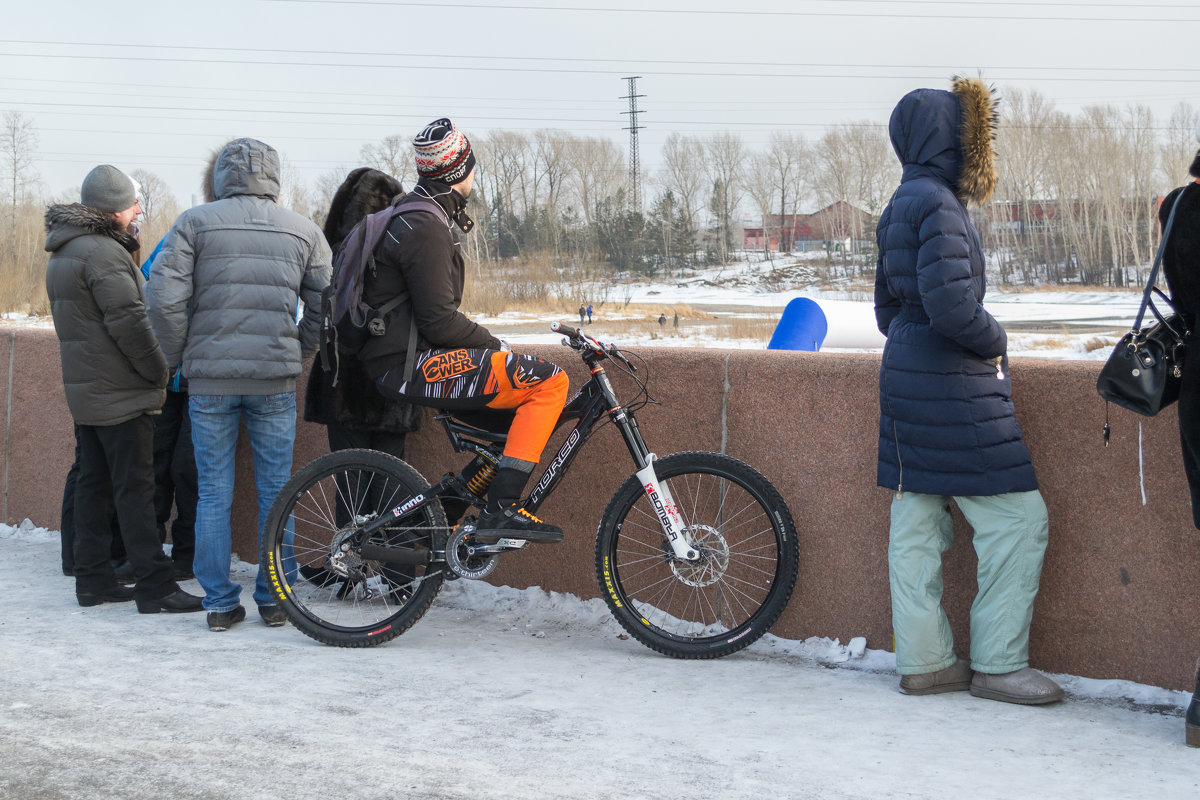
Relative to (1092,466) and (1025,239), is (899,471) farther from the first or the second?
(1025,239)

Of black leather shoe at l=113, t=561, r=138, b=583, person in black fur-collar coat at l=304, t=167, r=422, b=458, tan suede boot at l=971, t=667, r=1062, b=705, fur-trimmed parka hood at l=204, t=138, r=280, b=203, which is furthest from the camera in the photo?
black leather shoe at l=113, t=561, r=138, b=583

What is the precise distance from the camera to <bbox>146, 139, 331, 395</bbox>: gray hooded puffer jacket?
4.95 m

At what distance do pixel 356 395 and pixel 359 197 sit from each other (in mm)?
913

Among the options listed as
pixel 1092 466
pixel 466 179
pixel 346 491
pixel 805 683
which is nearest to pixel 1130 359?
pixel 1092 466

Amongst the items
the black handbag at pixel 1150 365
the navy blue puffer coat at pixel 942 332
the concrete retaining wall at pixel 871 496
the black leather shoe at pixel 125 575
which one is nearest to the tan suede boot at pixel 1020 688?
the concrete retaining wall at pixel 871 496

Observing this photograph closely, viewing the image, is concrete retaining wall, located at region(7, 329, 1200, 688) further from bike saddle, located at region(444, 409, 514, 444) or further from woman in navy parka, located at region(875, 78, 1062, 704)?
bike saddle, located at region(444, 409, 514, 444)

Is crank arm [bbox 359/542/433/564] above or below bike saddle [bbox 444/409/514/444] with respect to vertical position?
below

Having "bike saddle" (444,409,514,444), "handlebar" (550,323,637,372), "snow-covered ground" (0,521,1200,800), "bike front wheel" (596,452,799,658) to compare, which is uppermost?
"handlebar" (550,323,637,372)

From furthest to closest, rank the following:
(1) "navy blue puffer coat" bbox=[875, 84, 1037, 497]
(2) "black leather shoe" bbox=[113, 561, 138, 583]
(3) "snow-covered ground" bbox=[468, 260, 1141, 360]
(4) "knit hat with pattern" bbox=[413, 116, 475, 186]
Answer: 1. (3) "snow-covered ground" bbox=[468, 260, 1141, 360]
2. (2) "black leather shoe" bbox=[113, 561, 138, 583]
3. (4) "knit hat with pattern" bbox=[413, 116, 475, 186]
4. (1) "navy blue puffer coat" bbox=[875, 84, 1037, 497]

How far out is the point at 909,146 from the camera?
4.11 m

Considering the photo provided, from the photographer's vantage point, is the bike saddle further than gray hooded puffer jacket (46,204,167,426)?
No

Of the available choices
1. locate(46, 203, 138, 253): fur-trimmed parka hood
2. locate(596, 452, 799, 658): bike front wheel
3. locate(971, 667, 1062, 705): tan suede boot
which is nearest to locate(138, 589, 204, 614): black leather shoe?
locate(46, 203, 138, 253): fur-trimmed parka hood

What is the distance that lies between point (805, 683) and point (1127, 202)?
3059 inches

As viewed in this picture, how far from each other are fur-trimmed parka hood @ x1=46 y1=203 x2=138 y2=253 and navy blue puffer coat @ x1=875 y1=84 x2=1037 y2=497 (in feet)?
11.2
